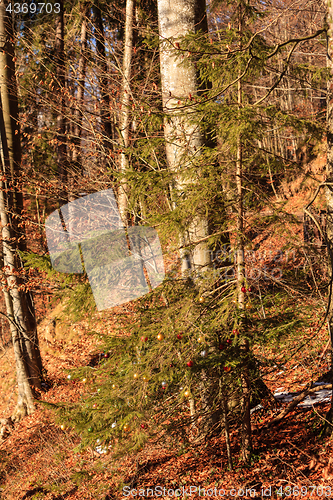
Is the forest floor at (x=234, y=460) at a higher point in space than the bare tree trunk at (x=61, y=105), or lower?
lower

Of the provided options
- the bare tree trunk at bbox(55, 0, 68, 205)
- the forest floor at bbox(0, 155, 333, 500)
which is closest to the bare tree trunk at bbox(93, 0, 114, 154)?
the bare tree trunk at bbox(55, 0, 68, 205)

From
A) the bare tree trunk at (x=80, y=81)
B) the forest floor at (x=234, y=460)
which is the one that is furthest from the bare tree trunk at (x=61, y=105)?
the forest floor at (x=234, y=460)

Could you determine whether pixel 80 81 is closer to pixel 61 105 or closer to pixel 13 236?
pixel 61 105

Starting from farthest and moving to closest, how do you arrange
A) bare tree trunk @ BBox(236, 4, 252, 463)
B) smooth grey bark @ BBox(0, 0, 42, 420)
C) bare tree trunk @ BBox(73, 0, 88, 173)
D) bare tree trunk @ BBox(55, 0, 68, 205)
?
1. smooth grey bark @ BBox(0, 0, 42, 420)
2. bare tree trunk @ BBox(55, 0, 68, 205)
3. bare tree trunk @ BBox(73, 0, 88, 173)
4. bare tree trunk @ BBox(236, 4, 252, 463)

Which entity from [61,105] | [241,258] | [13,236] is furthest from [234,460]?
[61,105]

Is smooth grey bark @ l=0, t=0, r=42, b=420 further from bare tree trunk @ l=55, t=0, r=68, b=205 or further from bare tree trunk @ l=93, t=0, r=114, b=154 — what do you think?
bare tree trunk @ l=93, t=0, r=114, b=154

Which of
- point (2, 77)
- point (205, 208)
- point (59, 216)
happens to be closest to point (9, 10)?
point (2, 77)

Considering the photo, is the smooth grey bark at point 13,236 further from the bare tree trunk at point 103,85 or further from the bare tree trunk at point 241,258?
the bare tree trunk at point 241,258

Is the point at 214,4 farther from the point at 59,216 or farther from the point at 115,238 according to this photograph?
the point at 59,216

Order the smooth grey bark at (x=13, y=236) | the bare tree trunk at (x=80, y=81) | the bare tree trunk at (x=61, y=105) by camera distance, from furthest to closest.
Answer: the smooth grey bark at (x=13, y=236)
the bare tree trunk at (x=61, y=105)
the bare tree trunk at (x=80, y=81)

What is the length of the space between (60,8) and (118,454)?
1298cm

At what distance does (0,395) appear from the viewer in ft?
33.4

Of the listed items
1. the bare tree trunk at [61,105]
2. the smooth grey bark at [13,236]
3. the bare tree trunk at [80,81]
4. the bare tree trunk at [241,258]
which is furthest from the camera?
the smooth grey bark at [13,236]

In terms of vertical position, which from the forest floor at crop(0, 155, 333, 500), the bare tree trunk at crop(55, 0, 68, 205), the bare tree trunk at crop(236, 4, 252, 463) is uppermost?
the bare tree trunk at crop(55, 0, 68, 205)
